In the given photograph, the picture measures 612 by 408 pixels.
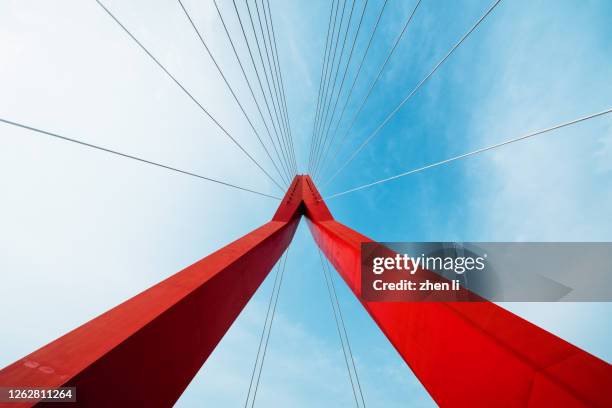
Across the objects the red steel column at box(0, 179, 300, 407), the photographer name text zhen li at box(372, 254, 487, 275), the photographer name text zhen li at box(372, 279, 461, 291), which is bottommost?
the red steel column at box(0, 179, 300, 407)

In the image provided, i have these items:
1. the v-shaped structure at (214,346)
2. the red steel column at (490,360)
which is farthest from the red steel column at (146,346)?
the red steel column at (490,360)

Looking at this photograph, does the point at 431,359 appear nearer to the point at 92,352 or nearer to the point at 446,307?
the point at 446,307

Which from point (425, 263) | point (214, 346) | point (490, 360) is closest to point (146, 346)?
point (214, 346)

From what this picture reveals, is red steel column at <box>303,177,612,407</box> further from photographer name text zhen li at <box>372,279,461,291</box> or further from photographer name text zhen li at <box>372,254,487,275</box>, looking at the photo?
photographer name text zhen li at <box>372,254,487,275</box>

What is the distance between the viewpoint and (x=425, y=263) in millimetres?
2664

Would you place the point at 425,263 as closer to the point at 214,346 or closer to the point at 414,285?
the point at 414,285

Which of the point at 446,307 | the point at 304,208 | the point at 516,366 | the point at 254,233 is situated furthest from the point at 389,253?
the point at 304,208

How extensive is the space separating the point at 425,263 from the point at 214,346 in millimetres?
2231

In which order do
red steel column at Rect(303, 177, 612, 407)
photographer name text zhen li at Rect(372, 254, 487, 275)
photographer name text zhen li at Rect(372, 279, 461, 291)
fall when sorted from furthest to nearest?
photographer name text zhen li at Rect(372, 254, 487, 275) → photographer name text zhen li at Rect(372, 279, 461, 291) → red steel column at Rect(303, 177, 612, 407)

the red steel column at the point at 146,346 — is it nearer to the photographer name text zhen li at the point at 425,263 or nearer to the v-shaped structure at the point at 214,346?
the v-shaped structure at the point at 214,346

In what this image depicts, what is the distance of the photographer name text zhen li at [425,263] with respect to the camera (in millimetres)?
2633

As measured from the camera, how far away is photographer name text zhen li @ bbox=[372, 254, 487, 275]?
2.63 m

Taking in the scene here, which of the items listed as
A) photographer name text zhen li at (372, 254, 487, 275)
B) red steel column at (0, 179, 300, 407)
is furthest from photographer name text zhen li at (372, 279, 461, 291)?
red steel column at (0, 179, 300, 407)

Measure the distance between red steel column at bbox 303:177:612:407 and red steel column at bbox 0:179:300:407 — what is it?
5.85ft
